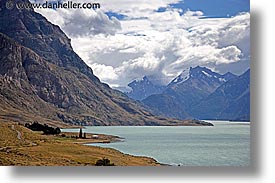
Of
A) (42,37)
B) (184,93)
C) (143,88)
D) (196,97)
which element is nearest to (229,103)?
(196,97)

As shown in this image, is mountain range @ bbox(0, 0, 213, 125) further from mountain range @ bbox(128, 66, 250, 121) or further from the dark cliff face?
mountain range @ bbox(128, 66, 250, 121)

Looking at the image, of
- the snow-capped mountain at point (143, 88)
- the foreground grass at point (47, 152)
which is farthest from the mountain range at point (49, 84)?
the foreground grass at point (47, 152)

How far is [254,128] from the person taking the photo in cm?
801

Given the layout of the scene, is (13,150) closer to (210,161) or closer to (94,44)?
(94,44)

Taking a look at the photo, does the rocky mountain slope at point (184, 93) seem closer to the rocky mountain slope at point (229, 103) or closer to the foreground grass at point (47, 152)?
the rocky mountain slope at point (229, 103)

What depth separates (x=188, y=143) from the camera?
8.56 metres

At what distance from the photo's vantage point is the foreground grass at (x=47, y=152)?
8375 millimetres

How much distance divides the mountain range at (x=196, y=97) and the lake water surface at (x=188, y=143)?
0.25m

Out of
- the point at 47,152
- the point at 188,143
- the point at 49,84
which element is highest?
the point at 49,84

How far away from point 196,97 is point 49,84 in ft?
7.98

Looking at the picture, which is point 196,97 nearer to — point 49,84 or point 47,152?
point 49,84

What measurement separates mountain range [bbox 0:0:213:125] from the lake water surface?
21cm

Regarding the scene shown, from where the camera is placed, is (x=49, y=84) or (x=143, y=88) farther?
(x=49, y=84)
